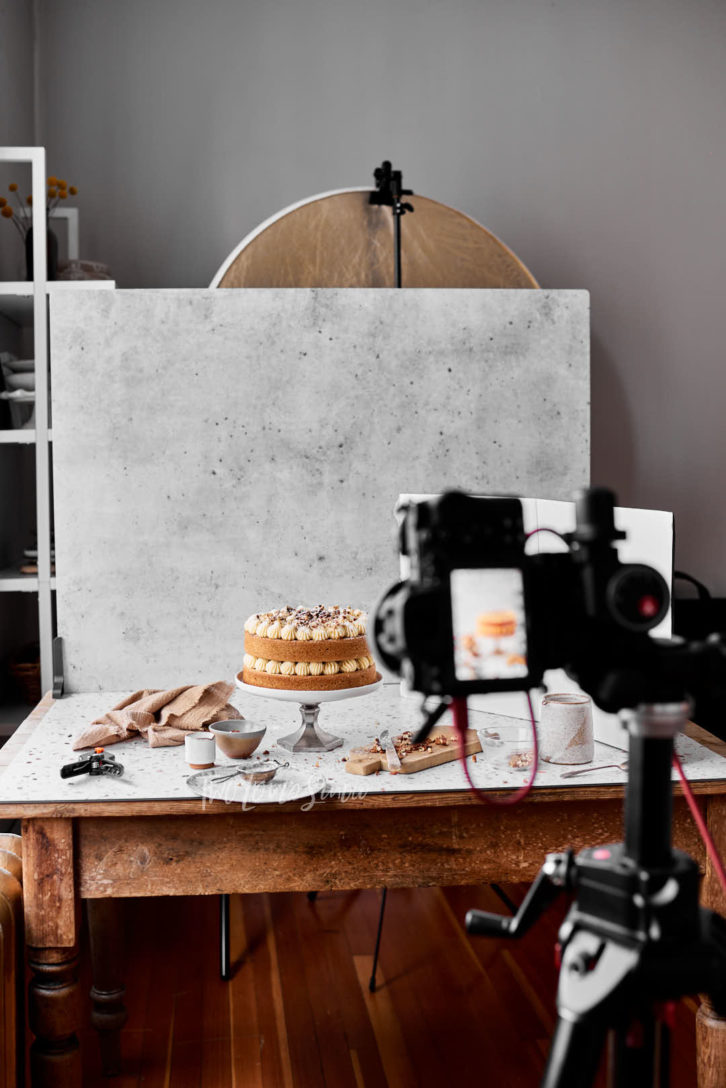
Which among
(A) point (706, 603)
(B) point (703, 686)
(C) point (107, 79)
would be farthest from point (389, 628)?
(C) point (107, 79)

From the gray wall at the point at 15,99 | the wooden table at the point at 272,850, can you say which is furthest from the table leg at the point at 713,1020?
the gray wall at the point at 15,99

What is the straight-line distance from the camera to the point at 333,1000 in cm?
240

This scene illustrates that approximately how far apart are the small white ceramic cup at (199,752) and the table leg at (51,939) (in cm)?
23

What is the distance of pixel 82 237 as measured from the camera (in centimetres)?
345

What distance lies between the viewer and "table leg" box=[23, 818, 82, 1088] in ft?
5.04

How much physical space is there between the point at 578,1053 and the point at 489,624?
0.33 m

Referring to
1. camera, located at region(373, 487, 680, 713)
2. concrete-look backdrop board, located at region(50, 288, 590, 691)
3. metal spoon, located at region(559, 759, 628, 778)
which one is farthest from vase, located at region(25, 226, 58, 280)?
camera, located at region(373, 487, 680, 713)

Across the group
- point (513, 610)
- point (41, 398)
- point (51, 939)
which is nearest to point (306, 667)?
point (51, 939)

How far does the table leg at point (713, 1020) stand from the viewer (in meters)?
1.55

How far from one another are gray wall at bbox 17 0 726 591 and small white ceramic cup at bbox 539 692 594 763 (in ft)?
6.80

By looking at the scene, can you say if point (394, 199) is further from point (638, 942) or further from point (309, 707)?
point (638, 942)

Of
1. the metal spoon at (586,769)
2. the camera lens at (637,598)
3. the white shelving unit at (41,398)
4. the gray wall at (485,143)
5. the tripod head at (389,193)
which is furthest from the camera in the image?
the gray wall at (485,143)

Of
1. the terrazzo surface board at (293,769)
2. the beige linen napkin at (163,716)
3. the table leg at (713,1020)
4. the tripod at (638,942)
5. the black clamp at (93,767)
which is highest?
the tripod at (638,942)

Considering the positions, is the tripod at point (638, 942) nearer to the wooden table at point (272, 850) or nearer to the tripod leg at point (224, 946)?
the wooden table at point (272, 850)
